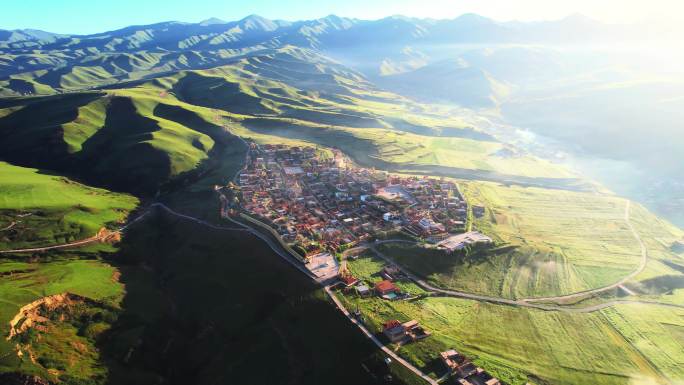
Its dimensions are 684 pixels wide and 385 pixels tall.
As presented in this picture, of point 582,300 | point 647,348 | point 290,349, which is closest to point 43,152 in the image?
point 290,349

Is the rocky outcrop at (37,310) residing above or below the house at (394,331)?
below

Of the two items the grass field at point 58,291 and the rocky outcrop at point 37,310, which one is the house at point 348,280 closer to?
the grass field at point 58,291

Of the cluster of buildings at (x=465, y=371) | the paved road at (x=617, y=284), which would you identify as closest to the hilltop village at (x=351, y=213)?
the cluster of buildings at (x=465, y=371)

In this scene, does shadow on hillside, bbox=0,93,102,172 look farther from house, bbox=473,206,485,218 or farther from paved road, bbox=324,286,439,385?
house, bbox=473,206,485,218

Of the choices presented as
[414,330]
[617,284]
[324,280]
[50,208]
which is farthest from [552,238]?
[50,208]

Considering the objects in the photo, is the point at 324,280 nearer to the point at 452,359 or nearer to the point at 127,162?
the point at 452,359

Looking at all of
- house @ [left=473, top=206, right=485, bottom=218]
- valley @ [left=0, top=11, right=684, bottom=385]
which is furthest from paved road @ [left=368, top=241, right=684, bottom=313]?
house @ [left=473, top=206, right=485, bottom=218]

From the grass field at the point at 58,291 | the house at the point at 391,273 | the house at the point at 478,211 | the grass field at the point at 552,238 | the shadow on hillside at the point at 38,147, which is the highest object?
the house at the point at 478,211
